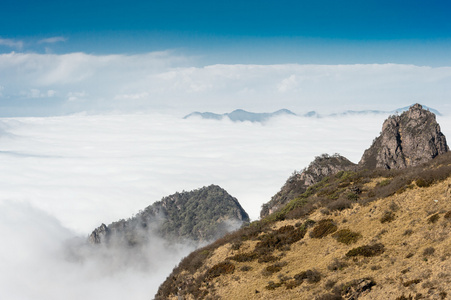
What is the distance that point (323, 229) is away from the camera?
1244 inches

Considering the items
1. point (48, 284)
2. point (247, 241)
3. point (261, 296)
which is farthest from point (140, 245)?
point (261, 296)

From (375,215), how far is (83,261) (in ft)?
491

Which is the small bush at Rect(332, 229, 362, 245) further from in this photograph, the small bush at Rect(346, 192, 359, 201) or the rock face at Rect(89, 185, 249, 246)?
the rock face at Rect(89, 185, 249, 246)

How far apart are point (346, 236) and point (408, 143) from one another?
67710 millimetres

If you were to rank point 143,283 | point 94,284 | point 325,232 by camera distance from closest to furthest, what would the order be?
point 325,232
point 143,283
point 94,284

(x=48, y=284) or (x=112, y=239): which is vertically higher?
(x=112, y=239)

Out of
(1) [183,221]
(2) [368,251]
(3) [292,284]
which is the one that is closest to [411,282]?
(2) [368,251]

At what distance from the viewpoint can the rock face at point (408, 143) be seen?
80938 mm

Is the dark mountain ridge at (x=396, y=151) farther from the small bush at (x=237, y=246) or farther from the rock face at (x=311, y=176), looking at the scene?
the small bush at (x=237, y=246)

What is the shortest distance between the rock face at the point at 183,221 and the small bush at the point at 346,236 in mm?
110035

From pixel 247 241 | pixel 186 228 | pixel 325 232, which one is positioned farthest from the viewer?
pixel 186 228

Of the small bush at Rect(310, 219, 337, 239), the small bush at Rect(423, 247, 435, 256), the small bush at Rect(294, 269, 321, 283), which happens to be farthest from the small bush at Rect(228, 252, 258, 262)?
the small bush at Rect(423, 247, 435, 256)

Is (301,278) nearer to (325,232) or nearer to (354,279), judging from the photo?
(354,279)

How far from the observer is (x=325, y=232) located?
31.3 meters
